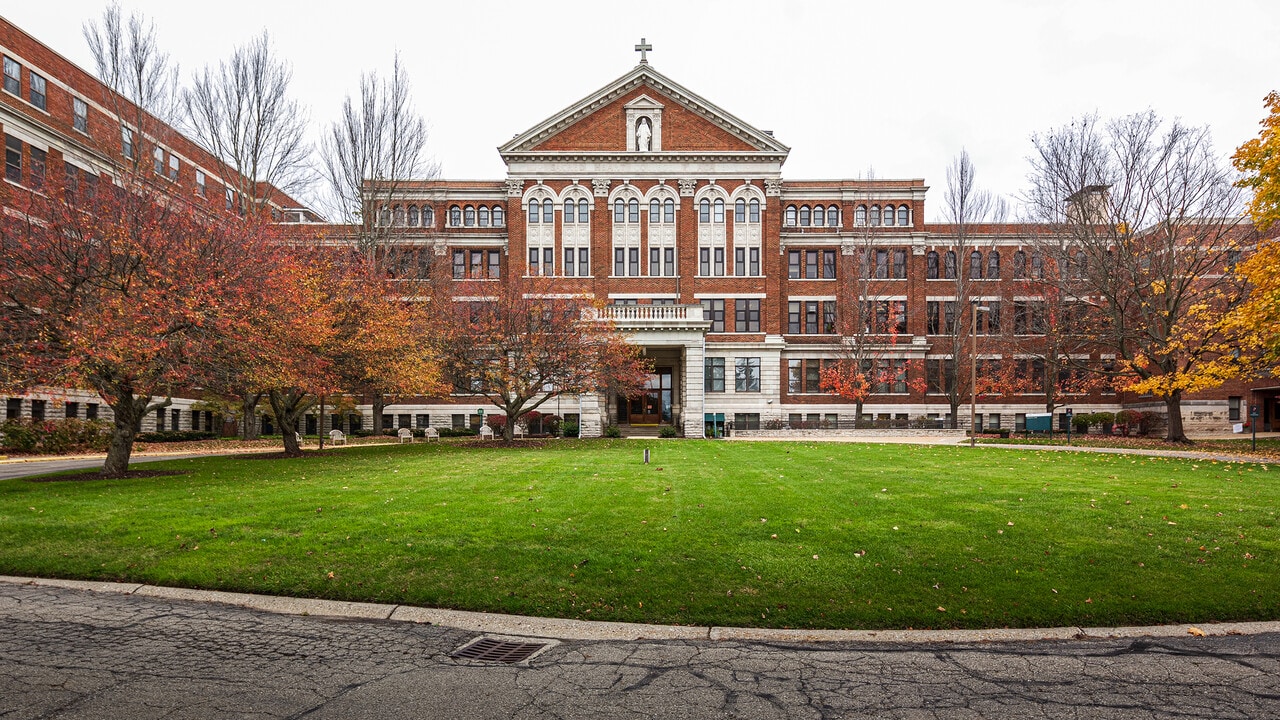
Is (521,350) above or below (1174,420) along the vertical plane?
above

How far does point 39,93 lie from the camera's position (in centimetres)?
3584

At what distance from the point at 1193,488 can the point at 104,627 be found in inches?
694

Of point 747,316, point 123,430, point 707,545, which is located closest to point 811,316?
point 747,316

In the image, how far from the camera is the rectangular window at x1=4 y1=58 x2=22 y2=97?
3403 cm

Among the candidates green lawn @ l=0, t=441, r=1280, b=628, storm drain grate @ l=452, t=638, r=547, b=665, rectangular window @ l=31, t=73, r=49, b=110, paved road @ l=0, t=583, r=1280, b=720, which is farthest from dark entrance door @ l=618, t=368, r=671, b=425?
storm drain grate @ l=452, t=638, r=547, b=665

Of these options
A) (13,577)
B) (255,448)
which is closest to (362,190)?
(255,448)

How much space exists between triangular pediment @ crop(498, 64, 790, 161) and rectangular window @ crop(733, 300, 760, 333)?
9.80 m

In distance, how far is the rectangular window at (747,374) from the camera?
49.1 meters

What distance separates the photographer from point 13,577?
9195mm

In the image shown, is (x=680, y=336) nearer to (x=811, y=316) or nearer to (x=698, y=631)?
(x=811, y=316)

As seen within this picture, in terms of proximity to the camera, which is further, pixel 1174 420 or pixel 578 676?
pixel 1174 420

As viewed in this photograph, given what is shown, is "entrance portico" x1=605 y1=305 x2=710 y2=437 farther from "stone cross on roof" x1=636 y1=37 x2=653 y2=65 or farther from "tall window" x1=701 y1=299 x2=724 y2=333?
"stone cross on roof" x1=636 y1=37 x2=653 y2=65

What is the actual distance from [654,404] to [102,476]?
34920mm

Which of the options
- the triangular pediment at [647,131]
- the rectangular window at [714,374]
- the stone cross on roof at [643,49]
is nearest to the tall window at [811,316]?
the rectangular window at [714,374]
